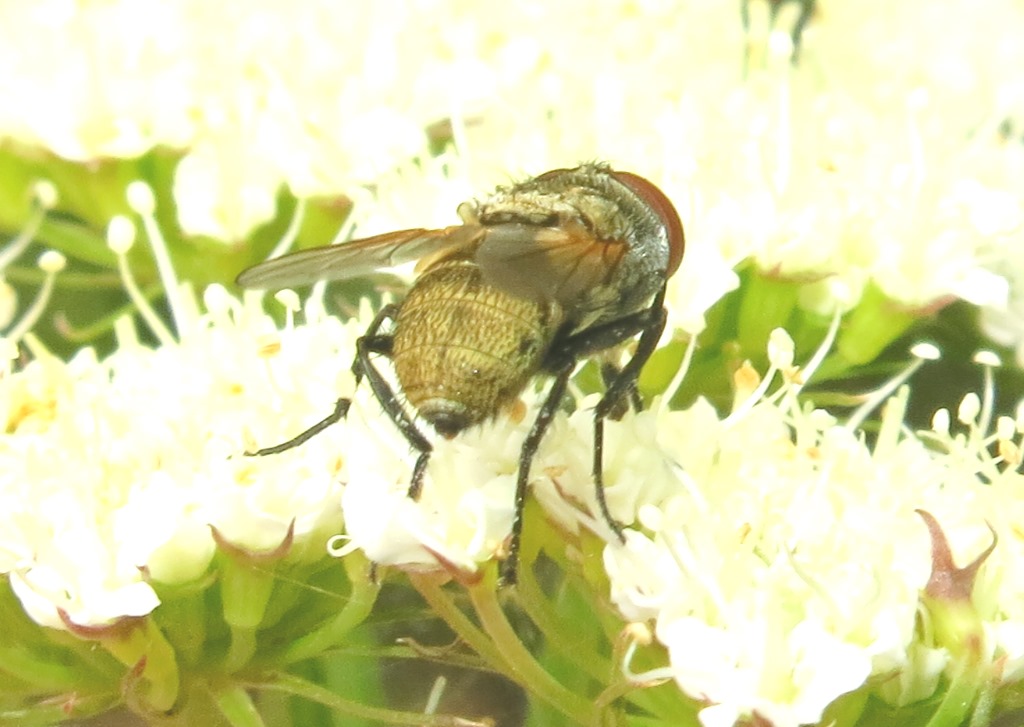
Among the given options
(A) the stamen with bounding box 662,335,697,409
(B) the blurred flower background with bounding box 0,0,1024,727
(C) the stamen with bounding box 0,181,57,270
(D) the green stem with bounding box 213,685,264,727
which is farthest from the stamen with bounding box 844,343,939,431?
(C) the stamen with bounding box 0,181,57,270

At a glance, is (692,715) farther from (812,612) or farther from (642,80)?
(642,80)

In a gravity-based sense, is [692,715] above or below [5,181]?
below

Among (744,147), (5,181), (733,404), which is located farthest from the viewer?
(5,181)

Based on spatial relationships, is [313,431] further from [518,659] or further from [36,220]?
[36,220]

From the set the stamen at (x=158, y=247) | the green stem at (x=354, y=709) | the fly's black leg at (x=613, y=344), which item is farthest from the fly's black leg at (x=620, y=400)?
the stamen at (x=158, y=247)

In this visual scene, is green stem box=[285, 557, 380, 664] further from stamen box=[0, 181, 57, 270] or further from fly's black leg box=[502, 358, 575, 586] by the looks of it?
stamen box=[0, 181, 57, 270]

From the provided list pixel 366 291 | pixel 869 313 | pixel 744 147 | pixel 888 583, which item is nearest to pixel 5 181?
pixel 366 291

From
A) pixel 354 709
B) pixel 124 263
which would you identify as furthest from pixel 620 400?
pixel 124 263
